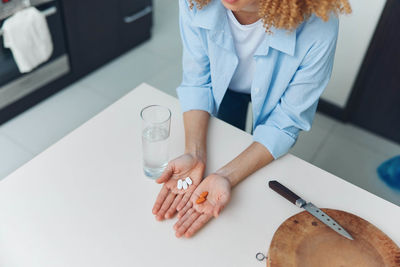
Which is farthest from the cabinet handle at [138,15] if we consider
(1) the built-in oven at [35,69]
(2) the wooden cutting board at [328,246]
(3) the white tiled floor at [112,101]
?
(2) the wooden cutting board at [328,246]

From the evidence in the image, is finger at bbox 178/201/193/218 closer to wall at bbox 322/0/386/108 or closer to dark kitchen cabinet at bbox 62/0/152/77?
wall at bbox 322/0/386/108

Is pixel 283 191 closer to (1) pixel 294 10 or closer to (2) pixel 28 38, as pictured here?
(1) pixel 294 10

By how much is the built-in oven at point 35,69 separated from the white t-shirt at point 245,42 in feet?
4.08

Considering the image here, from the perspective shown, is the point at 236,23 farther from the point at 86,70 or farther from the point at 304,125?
the point at 86,70

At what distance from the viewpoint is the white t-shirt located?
1.08 metres

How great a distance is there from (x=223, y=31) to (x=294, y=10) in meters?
0.24

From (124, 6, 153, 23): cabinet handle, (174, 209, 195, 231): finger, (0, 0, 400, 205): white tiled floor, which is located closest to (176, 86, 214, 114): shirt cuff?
(174, 209, 195, 231): finger

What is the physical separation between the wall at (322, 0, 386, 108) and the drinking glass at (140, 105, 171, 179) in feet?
4.22

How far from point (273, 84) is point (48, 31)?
4.67 ft

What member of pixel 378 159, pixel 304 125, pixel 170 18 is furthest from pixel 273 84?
pixel 170 18

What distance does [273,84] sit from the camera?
108 cm

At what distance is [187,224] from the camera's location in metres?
0.83

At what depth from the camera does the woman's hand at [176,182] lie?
858 millimetres

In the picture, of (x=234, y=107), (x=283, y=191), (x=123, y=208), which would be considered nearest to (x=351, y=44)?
(x=234, y=107)
